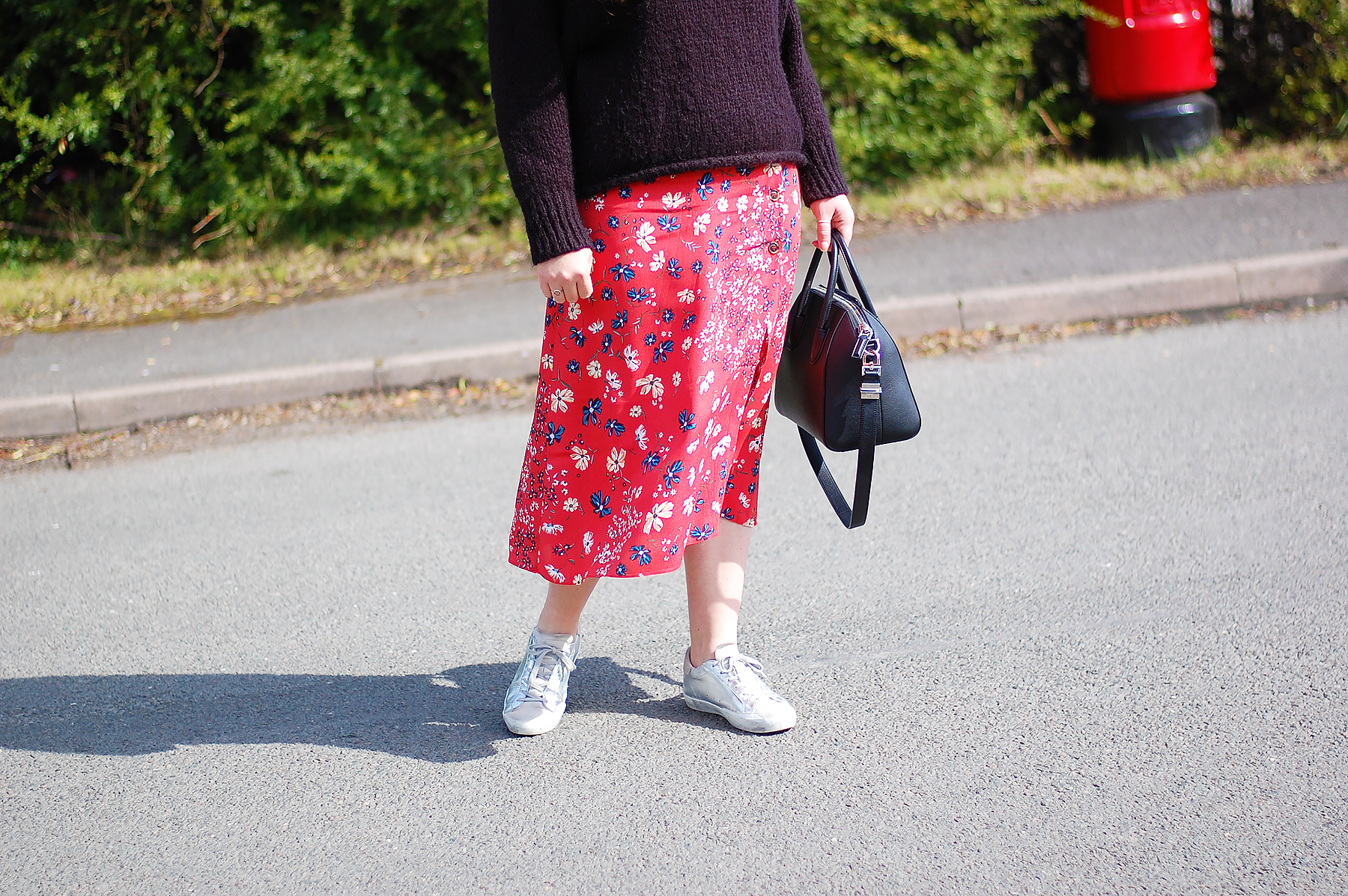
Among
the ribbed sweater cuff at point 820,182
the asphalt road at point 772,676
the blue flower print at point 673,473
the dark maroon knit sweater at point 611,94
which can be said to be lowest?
the asphalt road at point 772,676

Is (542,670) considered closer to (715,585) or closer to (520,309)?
(715,585)

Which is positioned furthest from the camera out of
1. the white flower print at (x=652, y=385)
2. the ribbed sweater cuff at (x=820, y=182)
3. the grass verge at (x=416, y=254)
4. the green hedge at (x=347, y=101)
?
the green hedge at (x=347, y=101)

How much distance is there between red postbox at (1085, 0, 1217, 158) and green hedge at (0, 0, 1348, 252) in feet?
1.24

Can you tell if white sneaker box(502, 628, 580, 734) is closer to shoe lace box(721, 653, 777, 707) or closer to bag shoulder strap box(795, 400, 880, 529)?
shoe lace box(721, 653, 777, 707)

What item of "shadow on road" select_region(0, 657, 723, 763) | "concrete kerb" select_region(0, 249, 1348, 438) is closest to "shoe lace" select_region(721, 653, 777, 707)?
"shadow on road" select_region(0, 657, 723, 763)

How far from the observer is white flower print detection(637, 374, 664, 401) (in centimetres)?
208

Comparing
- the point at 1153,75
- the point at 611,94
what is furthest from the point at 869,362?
the point at 1153,75

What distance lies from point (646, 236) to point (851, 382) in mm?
479

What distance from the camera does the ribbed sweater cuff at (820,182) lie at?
2.20m

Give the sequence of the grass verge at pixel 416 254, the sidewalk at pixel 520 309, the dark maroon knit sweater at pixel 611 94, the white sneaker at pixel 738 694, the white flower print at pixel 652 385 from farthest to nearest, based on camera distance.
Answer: the grass verge at pixel 416 254 < the sidewalk at pixel 520 309 < the white sneaker at pixel 738 694 < the white flower print at pixel 652 385 < the dark maroon knit sweater at pixel 611 94

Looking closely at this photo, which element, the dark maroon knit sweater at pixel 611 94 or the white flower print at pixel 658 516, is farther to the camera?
the white flower print at pixel 658 516

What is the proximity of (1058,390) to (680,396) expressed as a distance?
2758 millimetres

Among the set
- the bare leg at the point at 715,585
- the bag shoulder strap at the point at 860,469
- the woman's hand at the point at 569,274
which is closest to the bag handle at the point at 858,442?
the bag shoulder strap at the point at 860,469

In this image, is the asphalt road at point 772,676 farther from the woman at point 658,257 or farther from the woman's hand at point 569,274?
the woman's hand at point 569,274
